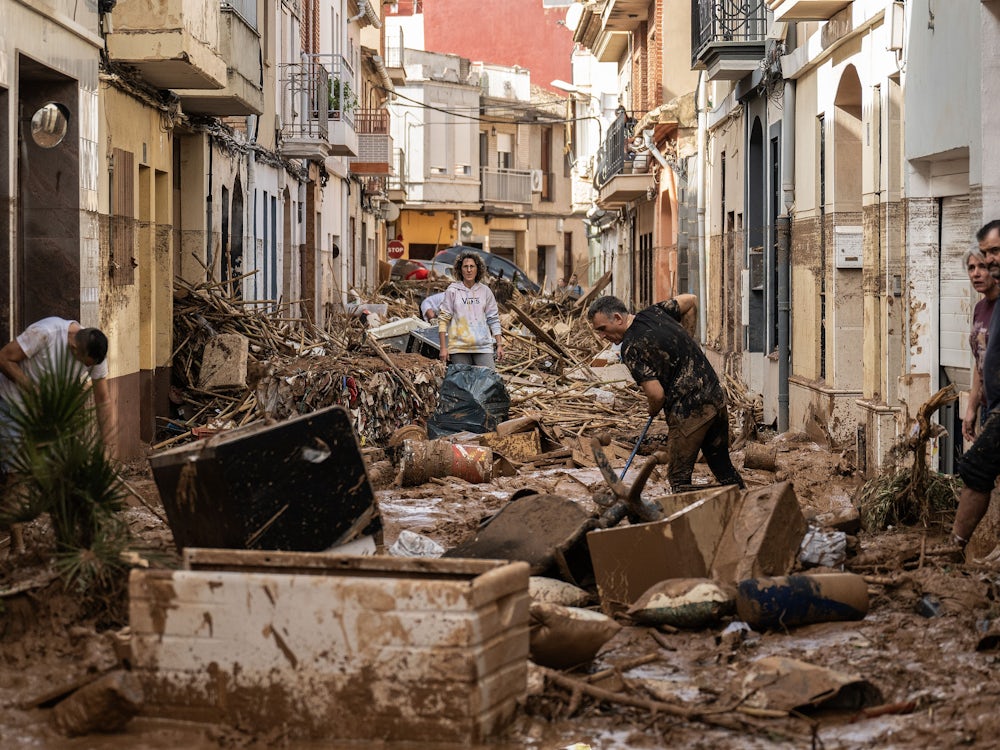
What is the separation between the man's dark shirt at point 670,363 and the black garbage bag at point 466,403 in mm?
5081

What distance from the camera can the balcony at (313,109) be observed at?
26.5m

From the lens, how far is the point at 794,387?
16.6 metres

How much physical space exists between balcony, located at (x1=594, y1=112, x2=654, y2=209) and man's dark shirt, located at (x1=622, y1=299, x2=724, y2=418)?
22113 mm

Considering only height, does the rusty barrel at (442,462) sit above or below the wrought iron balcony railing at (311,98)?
below

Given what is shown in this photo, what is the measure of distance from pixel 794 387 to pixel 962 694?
1059 cm

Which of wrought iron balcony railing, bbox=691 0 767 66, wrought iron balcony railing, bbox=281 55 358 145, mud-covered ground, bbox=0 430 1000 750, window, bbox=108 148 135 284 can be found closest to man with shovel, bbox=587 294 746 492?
mud-covered ground, bbox=0 430 1000 750

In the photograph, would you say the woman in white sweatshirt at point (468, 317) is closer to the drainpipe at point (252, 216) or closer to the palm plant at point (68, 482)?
the drainpipe at point (252, 216)

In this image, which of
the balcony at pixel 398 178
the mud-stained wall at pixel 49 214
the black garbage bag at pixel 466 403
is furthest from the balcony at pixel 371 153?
the mud-stained wall at pixel 49 214

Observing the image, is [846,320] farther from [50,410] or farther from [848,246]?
[50,410]

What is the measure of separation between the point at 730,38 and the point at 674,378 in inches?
417

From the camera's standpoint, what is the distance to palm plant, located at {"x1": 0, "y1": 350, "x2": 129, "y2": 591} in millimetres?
6855

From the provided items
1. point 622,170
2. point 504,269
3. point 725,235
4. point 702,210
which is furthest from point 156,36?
point 504,269

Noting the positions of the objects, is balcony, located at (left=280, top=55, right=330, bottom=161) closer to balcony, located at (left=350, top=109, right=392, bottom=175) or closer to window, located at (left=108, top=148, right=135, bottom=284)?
balcony, located at (left=350, top=109, right=392, bottom=175)

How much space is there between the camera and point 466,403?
1496 centimetres
